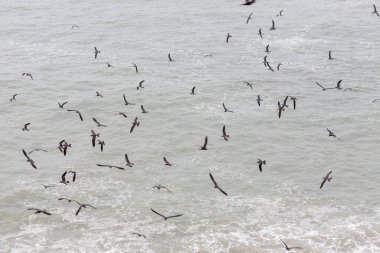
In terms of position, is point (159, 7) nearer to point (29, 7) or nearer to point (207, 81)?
point (29, 7)

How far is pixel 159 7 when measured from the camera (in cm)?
7575

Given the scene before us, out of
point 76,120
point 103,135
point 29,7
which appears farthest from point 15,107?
point 29,7

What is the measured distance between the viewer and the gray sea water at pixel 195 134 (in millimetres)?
31031

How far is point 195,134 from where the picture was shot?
42031 mm

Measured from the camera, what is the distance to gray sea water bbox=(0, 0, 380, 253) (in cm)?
3103

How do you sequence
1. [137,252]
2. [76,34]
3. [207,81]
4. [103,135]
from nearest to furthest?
1. [137,252]
2. [103,135]
3. [207,81]
4. [76,34]

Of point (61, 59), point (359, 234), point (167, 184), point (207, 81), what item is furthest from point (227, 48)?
point (359, 234)

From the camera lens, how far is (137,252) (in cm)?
2931

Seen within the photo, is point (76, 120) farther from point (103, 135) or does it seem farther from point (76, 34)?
point (76, 34)

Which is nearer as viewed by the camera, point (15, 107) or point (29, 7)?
point (15, 107)

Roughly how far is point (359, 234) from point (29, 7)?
6129 centimetres

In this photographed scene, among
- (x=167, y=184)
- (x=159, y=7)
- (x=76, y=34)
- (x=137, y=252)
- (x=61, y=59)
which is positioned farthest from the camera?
(x=159, y=7)

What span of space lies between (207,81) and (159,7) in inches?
1091

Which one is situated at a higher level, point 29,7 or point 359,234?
point 29,7
